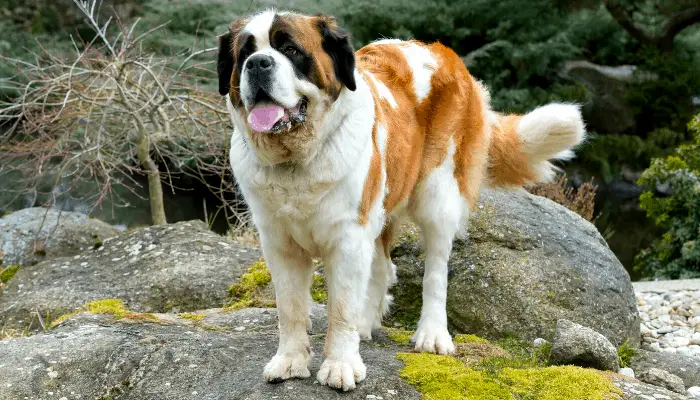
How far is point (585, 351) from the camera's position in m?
4.18

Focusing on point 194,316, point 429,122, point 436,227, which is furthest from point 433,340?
point 194,316

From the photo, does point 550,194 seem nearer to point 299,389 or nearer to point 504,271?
point 504,271

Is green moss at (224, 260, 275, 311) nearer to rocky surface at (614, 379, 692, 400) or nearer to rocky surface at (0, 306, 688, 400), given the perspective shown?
rocky surface at (0, 306, 688, 400)

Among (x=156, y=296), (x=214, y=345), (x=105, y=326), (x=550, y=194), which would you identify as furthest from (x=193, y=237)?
(x=550, y=194)

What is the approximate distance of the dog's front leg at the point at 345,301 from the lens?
3416 millimetres

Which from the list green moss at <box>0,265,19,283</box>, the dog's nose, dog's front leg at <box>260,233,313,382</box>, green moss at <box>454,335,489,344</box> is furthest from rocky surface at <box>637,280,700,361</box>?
green moss at <box>0,265,19,283</box>

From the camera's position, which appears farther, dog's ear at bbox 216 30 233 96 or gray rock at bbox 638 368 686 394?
gray rock at bbox 638 368 686 394

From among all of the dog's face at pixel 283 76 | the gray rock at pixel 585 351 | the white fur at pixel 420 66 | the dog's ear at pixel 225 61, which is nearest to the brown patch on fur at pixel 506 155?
the white fur at pixel 420 66

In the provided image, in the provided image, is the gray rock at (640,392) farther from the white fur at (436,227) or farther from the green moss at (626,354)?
the green moss at (626,354)

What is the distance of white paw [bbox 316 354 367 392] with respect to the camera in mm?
3346

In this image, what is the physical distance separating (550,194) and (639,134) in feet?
26.7

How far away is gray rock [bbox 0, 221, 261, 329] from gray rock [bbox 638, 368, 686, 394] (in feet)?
9.16

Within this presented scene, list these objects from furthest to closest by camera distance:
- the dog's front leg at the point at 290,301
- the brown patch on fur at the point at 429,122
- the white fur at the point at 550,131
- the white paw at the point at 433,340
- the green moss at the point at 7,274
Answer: the green moss at the point at 7,274 < the white fur at the point at 550,131 < the white paw at the point at 433,340 < the brown patch on fur at the point at 429,122 < the dog's front leg at the point at 290,301

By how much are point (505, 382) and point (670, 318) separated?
3.40 m
